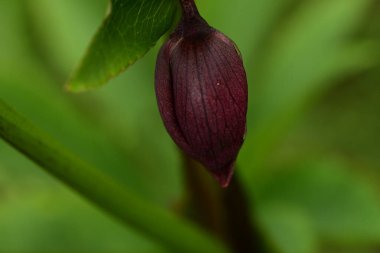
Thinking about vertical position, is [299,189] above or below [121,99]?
above

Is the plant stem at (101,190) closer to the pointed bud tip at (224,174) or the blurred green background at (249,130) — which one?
the blurred green background at (249,130)

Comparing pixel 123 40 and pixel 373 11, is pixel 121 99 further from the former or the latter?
pixel 123 40

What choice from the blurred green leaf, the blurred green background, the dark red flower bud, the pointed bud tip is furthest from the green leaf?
the blurred green leaf

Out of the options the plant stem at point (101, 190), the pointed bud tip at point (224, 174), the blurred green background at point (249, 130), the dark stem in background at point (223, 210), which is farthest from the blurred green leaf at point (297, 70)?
the pointed bud tip at point (224, 174)

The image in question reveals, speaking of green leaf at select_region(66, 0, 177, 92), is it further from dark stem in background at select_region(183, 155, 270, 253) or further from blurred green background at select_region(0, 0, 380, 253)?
blurred green background at select_region(0, 0, 380, 253)

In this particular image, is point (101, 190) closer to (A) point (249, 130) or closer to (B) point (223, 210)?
(B) point (223, 210)

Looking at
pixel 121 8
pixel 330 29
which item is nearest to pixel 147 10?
pixel 121 8

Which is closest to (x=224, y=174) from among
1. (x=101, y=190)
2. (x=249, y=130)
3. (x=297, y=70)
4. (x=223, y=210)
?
(x=101, y=190)
